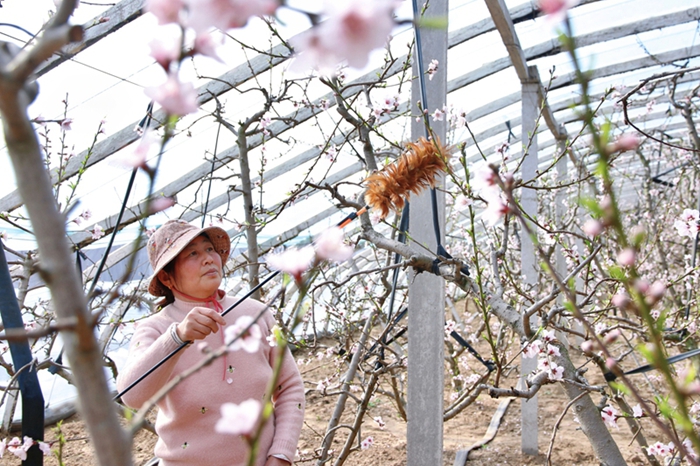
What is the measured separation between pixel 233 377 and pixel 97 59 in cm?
214

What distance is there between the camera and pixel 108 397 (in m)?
0.33

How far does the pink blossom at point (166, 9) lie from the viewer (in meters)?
0.41

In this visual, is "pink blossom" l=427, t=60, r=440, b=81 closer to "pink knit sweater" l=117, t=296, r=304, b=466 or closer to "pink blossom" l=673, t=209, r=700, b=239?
"pink blossom" l=673, t=209, r=700, b=239

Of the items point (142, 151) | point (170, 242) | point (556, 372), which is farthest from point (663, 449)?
point (142, 151)

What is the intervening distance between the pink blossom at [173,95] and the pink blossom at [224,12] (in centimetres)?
6

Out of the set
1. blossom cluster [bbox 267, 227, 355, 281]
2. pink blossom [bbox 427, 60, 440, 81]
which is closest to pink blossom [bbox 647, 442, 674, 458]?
pink blossom [bbox 427, 60, 440, 81]

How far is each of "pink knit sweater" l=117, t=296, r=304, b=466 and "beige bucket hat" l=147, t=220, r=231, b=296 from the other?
4.7 inches

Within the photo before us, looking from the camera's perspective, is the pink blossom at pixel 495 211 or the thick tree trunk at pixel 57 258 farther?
the pink blossom at pixel 495 211

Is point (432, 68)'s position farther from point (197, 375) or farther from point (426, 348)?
point (197, 375)

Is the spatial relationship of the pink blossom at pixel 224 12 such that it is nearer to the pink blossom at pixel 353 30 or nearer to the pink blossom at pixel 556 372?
the pink blossom at pixel 353 30

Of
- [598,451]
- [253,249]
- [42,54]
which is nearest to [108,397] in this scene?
[42,54]

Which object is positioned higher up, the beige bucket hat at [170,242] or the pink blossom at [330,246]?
the beige bucket hat at [170,242]

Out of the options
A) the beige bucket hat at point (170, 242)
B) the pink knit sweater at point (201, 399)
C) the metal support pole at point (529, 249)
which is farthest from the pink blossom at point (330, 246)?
the metal support pole at point (529, 249)

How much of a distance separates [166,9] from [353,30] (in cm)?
14
